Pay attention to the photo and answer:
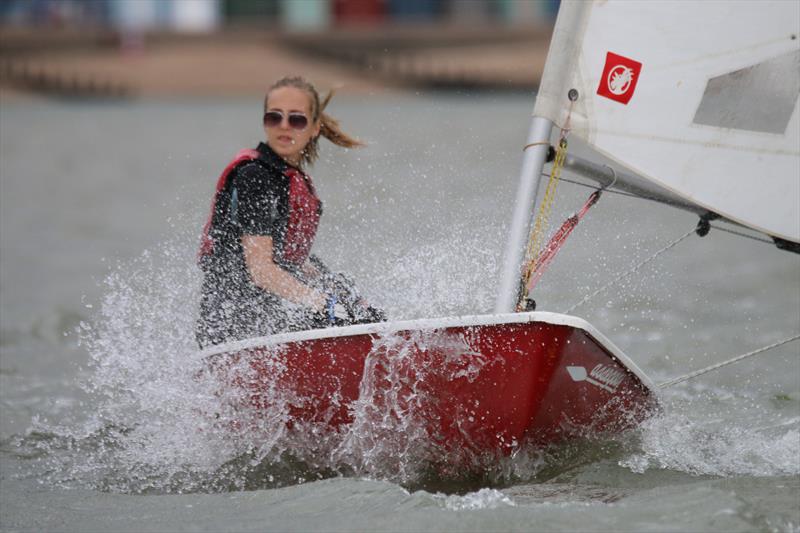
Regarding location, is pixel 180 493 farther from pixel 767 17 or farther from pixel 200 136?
pixel 200 136

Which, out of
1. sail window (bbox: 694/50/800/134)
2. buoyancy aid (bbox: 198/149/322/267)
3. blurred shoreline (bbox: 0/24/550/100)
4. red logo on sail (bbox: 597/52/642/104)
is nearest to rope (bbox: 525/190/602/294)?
red logo on sail (bbox: 597/52/642/104)

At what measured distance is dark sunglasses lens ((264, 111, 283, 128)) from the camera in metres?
4.12

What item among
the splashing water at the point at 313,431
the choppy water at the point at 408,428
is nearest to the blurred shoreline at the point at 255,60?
the choppy water at the point at 408,428

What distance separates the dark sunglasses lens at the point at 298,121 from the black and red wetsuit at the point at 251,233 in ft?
0.35

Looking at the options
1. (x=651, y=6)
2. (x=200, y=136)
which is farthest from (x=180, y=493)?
(x=200, y=136)

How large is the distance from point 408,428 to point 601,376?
0.58 metres

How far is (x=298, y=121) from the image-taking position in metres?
4.14

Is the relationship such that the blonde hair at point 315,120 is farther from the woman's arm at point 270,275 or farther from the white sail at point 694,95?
the white sail at point 694,95

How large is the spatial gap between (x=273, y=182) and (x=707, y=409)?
1.90 m

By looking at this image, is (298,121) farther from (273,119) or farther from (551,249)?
(551,249)

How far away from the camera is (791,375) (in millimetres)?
5312

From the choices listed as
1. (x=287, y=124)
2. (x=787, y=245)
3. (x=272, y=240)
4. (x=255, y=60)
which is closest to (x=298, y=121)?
(x=287, y=124)

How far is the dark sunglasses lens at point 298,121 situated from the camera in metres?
4.13

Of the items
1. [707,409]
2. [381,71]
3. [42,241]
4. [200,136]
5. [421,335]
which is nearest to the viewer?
[421,335]
